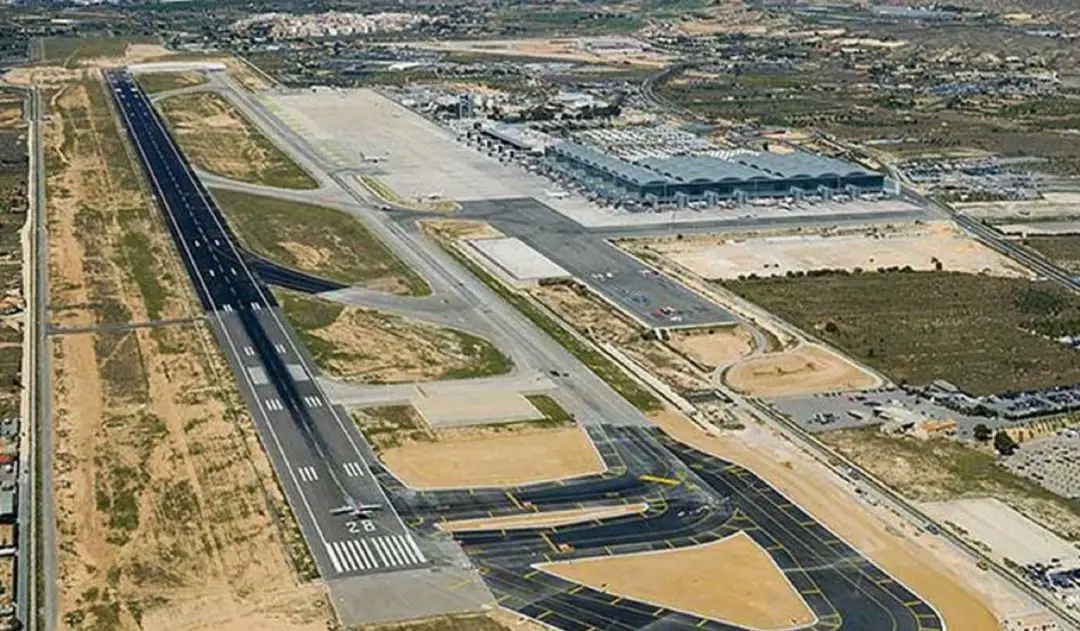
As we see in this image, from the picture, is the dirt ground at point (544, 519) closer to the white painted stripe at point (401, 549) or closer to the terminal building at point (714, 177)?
the white painted stripe at point (401, 549)

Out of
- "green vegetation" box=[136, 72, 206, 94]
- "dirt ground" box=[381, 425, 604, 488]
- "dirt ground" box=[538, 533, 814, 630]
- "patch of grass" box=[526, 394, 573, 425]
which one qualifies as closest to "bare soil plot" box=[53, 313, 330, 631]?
"dirt ground" box=[381, 425, 604, 488]

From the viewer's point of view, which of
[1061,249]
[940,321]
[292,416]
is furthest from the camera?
[1061,249]

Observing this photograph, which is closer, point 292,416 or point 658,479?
point 658,479

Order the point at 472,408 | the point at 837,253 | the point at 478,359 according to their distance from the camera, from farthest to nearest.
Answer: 1. the point at 837,253
2. the point at 478,359
3. the point at 472,408

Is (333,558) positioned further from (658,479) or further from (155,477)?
(658,479)

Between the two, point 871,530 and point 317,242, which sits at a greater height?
point 871,530

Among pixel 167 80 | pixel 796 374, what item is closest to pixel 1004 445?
pixel 796 374

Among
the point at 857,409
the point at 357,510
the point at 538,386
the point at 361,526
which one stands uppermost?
the point at 357,510

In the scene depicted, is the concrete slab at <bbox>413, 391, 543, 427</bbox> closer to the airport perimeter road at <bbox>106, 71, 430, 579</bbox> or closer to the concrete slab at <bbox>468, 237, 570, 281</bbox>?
the airport perimeter road at <bbox>106, 71, 430, 579</bbox>

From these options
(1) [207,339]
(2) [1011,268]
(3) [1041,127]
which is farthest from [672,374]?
(3) [1041,127]
